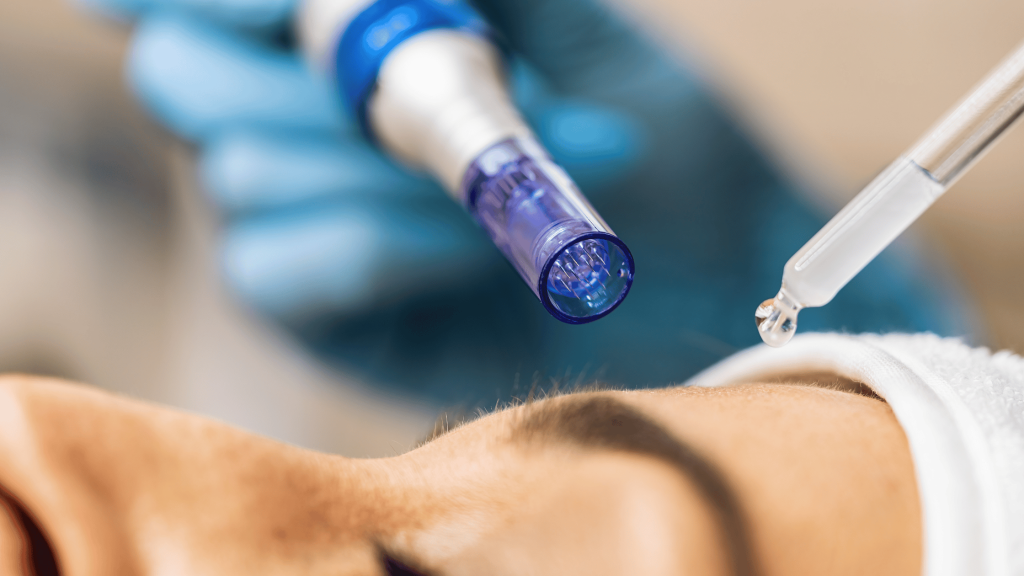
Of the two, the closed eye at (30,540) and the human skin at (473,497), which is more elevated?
the human skin at (473,497)

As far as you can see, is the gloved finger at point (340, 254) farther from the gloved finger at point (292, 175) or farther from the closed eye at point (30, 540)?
the closed eye at point (30, 540)

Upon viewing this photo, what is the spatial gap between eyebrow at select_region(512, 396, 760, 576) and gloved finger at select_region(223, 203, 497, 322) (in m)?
0.34

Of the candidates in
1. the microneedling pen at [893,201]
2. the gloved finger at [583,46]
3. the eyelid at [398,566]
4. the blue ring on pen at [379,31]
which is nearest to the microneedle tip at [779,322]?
the microneedling pen at [893,201]

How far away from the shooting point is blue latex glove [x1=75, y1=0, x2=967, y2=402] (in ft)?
2.15

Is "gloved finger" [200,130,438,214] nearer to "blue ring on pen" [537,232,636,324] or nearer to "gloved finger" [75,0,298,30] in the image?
"gloved finger" [75,0,298,30]

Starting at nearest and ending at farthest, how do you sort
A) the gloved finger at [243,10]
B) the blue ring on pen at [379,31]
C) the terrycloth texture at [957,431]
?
the terrycloth texture at [957,431], the blue ring on pen at [379,31], the gloved finger at [243,10]

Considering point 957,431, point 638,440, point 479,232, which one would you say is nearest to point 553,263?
point 638,440

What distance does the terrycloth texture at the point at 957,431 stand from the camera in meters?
0.30

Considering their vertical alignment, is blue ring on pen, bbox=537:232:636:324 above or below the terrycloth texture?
below

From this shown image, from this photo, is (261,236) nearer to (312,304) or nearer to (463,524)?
(312,304)

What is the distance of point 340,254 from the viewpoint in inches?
25.7

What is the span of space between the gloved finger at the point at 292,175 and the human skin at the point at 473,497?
33cm

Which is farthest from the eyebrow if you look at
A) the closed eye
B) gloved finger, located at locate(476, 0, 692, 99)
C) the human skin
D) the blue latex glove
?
gloved finger, located at locate(476, 0, 692, 99)

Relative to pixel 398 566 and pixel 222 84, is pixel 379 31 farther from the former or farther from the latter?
pixel 398 566
